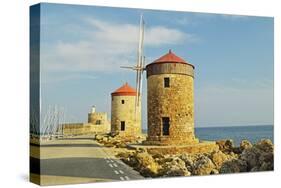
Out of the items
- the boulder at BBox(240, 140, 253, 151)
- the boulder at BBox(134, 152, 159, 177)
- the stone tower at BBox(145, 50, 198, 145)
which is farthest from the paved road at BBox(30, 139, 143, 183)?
the boulder at BBox(240, 140, 253, 151)

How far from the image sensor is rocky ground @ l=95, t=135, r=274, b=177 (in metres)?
13.7

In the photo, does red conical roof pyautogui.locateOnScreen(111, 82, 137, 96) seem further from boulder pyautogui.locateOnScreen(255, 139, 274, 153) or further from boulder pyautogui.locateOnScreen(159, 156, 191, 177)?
boulder pyautogui.locateOnScreen(255, 139, 274, 153)

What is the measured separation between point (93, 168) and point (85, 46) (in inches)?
82.7

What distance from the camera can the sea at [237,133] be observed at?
14331mm

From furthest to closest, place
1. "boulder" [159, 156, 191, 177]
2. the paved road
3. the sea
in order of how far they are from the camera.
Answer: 1. the sea
2. "boulder" [159, 156, 191, 177]
3. the paved road

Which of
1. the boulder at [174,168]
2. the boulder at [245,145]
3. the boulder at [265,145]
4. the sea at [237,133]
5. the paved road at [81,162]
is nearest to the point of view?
the paved road at [81,162]

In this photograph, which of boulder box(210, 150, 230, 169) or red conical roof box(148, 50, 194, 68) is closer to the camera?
red conical roof box(148, 50, 194, 68)

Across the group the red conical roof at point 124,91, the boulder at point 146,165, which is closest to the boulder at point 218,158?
the boulder at point 146,165

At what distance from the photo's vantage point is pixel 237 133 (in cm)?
1480

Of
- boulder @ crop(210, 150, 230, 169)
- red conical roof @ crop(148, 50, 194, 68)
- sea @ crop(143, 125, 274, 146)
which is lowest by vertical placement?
boulder @ crop(210, 150, 230, 169)

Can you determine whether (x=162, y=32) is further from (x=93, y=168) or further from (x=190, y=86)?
(x=93, y=168)

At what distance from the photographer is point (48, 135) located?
13000 mm

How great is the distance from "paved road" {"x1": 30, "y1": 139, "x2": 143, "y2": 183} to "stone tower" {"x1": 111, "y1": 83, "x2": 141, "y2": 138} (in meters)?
0.54

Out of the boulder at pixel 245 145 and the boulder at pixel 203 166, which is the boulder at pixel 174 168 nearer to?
the boulder at pixel 203 166
